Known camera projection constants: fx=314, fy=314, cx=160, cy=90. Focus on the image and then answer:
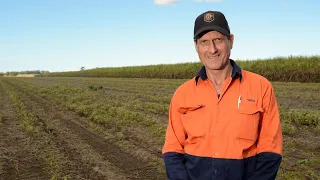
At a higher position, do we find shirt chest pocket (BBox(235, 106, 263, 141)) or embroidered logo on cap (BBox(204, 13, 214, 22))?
embroidered logo on cap (BBox(204, 13, 214, 22))

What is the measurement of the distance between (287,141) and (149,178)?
308 cm

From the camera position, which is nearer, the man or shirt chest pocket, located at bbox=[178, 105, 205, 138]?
the man

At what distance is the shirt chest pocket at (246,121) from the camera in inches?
78.6

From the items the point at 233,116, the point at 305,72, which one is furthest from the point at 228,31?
the point at 305,72

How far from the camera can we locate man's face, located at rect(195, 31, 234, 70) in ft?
7.17

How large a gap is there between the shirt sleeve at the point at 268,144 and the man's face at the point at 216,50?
0.36 metres

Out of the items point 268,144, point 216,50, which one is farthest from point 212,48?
point 268,144

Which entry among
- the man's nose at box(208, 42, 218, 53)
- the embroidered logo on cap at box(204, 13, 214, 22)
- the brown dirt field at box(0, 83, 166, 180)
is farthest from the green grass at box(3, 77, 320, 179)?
the embroidered logo on cap at box(204, 13, 214, 22)

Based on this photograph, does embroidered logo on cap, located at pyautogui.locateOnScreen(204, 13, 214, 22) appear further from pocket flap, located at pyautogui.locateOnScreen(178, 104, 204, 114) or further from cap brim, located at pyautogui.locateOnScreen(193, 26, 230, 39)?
pocket flap, located at pyautogui.locateOnScreen(178, 104, 204, 114)

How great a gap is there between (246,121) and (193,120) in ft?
1.17

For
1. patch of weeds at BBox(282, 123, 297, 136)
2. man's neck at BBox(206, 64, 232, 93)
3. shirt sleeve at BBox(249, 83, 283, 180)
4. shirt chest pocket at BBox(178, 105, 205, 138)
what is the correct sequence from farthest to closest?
patch of weeds at BBox(282, 123, 297, 136)
man's neck at BBox(206, 64, 232, 93)
shirt chest pocket at BBox(178, 105, 205, 138)
shirt sleeve at BBox(249, 83, 283, 180)

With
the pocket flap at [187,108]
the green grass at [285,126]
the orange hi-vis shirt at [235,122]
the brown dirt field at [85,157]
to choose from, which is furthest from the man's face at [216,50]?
the brown dirt field at [85,157]

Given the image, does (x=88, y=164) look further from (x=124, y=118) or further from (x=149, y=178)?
(x=124, y=118)

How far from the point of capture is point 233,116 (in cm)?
202
